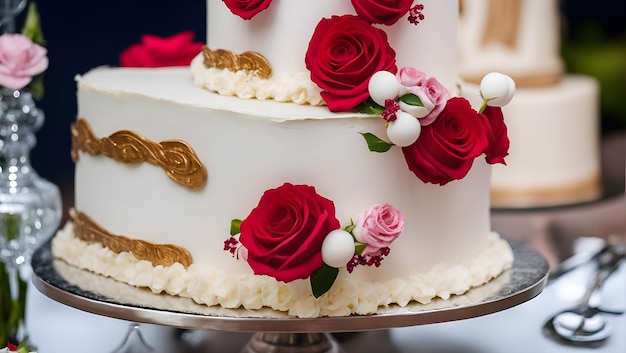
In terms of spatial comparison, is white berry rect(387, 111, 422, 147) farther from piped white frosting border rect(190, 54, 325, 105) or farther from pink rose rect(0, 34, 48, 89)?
pink rose rect(0, 34, 48, 89)

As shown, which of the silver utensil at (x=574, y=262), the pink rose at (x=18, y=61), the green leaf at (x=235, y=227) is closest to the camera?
the green leaf at (x=235, y=227)

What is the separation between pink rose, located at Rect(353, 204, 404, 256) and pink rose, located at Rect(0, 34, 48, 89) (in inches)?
38.0

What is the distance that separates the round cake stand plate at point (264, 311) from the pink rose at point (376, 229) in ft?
0.47

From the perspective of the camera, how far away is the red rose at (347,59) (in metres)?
1.95

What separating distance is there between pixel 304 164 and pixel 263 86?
0.22 metres

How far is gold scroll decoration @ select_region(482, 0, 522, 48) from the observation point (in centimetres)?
413

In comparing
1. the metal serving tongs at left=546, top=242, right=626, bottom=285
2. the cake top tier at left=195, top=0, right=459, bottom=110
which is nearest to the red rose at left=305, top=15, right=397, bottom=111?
the cake top tier at left=195, top=0, right=459, bottom=110

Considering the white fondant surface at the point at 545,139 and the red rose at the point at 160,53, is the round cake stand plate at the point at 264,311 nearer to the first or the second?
the red rose at the point at 160,53

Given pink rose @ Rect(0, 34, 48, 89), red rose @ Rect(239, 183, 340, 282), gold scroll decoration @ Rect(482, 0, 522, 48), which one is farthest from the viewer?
gold scroll decoration @ Rect(482, 0, 522, 48)

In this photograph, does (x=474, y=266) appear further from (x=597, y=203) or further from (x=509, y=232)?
(x=597, y=203)

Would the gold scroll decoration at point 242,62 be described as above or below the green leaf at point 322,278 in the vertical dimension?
above

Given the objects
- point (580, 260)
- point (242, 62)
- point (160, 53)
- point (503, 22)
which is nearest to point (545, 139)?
point (503, 22)

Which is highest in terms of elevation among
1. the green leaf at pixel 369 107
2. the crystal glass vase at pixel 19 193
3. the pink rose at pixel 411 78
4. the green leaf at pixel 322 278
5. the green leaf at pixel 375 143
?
the pink rose at pixel 411 78

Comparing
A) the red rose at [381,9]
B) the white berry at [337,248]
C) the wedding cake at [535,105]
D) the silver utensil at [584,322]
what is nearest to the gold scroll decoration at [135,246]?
the white berry at [337,248]
